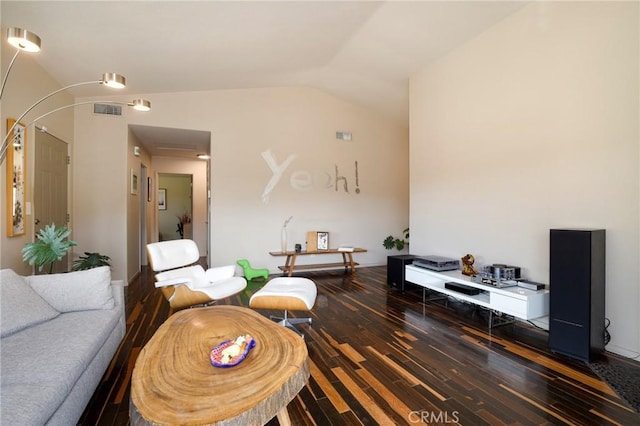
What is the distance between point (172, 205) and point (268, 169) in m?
5.88

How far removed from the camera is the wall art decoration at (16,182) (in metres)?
2.69

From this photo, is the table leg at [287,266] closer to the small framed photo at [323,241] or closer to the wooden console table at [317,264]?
the wooden console table at [317,264]

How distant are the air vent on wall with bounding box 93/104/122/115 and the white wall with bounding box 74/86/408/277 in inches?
3.8

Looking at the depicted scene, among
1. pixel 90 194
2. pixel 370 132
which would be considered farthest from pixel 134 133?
pixel 370 132

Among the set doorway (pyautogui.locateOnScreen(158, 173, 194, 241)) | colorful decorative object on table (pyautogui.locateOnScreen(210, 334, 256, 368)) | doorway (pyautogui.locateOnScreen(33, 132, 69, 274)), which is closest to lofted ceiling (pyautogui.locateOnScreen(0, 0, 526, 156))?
doorway (pyautogui.locateOnScreen(33, 132, 69, 274))

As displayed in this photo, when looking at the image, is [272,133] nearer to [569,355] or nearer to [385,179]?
[385,179]

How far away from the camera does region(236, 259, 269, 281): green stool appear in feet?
16.3

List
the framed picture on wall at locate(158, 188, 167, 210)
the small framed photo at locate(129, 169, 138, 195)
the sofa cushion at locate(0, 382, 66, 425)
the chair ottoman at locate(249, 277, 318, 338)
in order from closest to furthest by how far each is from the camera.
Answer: the sofa cushion at locate(0, 382, 66, 425) → the chair ottoman at locate(249, 277, 318, 338) → the small framed photo at locate(129, 169, 138, 195) → the framed picture on wall at locate(158, 188, 167, 210)

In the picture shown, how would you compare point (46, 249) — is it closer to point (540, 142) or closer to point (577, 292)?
point (577, 292)

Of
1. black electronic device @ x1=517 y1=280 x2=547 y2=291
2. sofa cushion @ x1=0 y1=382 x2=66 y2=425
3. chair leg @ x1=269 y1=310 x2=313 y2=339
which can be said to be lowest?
chair leg @ x1=269 y1=310 x2=313 y2=339

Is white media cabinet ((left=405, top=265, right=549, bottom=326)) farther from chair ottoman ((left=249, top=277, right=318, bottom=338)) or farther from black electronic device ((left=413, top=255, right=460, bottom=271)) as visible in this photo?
chair ottoman ((left=249, top=277, right=318, bottom=338))

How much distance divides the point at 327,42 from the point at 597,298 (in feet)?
12.7

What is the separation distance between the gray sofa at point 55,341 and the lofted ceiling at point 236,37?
213 centimetres

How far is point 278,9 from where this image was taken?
9.67 ft
